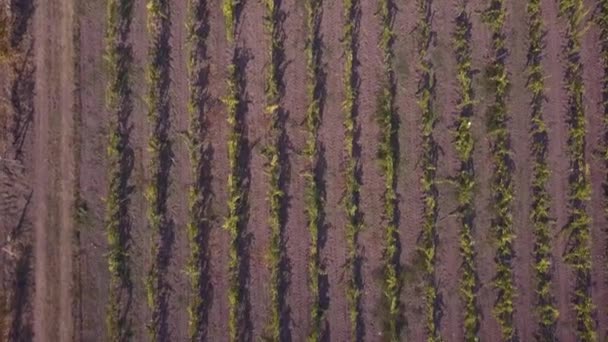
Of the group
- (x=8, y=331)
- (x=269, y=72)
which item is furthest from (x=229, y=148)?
(x=8, y=331)

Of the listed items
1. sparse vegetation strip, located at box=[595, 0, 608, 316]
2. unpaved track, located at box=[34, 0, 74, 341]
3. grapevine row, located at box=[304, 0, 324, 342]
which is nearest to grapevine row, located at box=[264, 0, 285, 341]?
grapevine row, located at box=[304, 0, 324, 342]

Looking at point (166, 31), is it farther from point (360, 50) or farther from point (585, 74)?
point (585, 74)

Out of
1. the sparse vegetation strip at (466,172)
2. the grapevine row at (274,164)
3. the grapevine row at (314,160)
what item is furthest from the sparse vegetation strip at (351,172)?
the sparse vegetation strip at (466,172)

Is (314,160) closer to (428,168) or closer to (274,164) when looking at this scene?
(274,164)

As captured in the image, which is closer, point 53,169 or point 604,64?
point 53,169

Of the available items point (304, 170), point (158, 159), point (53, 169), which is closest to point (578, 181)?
point (304, 170)

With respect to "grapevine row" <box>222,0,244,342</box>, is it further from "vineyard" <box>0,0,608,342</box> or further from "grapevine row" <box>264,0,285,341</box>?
"grapevine row" <box>264,0,285,341</box>
